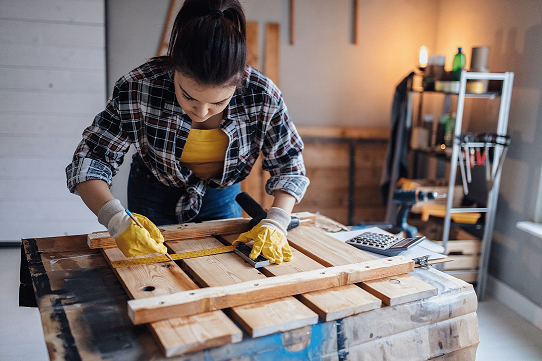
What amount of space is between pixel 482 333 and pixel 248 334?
2.02 meters

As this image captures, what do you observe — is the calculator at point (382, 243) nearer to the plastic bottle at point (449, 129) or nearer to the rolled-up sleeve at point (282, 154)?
the rolled-up sleeve at point (282, 154)

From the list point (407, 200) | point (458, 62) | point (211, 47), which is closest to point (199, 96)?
point (211, 47)

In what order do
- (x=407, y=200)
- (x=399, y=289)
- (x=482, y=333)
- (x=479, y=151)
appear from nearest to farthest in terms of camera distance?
1. (x=399, y=289)
2. (x=407, y=200)
3. (x=482, y=333)
4. (x=479, y=151)

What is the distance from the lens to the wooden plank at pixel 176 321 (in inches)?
32.5

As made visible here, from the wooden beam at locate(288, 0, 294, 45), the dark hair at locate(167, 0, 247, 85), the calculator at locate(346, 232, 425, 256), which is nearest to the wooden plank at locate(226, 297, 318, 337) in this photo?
the calculator at locate(346, 232, 425, 256)

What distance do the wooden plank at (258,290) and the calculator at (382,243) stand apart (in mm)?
138

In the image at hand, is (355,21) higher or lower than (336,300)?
higher

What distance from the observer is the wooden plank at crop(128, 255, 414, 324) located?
35.3 inches

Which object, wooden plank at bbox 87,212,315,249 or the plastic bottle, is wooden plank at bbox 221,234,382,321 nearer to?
wooden plank at bbox 87,212,315,249

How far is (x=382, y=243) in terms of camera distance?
1.42 metres

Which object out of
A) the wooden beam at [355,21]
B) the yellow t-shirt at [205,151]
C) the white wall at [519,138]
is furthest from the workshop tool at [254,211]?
the wooden beam at [355,21]

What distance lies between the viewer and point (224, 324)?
0.89 meters

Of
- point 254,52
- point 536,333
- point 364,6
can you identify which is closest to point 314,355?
point 536,333

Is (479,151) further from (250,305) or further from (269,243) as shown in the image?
(250,305)
